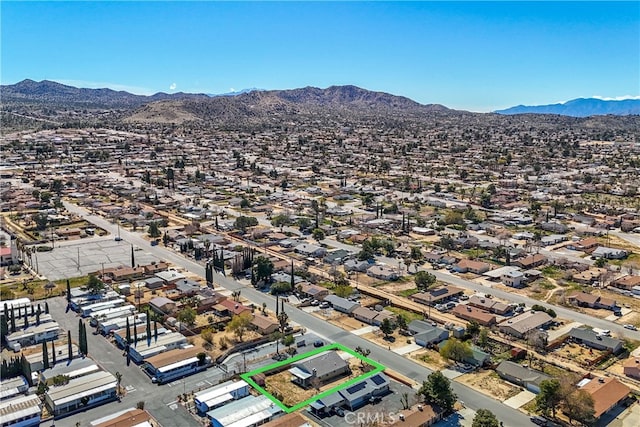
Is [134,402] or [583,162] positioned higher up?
[583,162]

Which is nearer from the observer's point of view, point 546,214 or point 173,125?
point 546,214

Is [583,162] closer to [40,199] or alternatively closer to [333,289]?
[333,289]

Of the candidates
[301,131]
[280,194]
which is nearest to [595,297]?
[280,194]

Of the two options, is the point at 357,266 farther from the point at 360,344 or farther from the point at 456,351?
the point at 456,351

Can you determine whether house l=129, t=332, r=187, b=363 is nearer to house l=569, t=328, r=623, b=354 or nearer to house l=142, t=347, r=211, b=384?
house l=142, t=347, r=211, b=384

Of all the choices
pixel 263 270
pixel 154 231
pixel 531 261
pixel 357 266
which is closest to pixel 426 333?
pixel 357 266

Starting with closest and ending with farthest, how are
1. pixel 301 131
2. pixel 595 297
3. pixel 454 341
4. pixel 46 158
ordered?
pixel 454 341
pixel 595 297
pixel 46 158
pixel 301 131

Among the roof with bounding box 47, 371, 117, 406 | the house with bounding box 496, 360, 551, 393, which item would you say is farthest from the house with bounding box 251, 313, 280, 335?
the house with bounding box 496, 360, 551, 393

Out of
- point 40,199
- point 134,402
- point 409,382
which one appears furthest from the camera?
point 40,199
